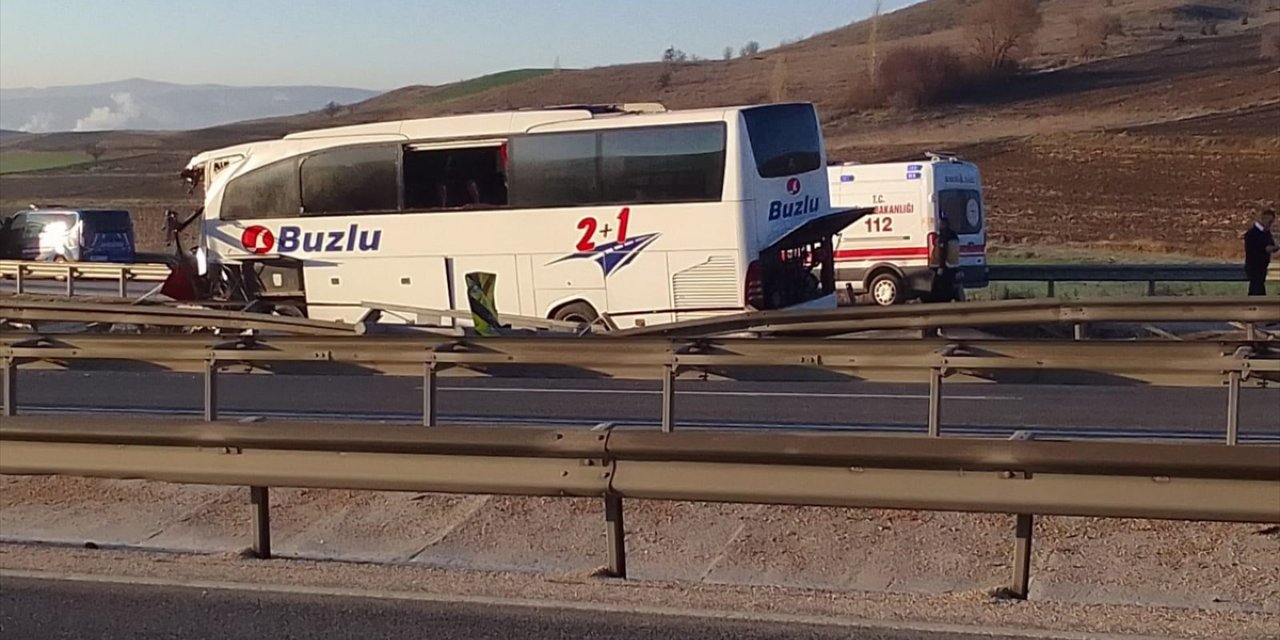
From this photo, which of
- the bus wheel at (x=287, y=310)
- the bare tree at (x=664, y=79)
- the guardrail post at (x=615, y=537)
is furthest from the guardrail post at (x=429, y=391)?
the bare tree at (x=664, y=79)

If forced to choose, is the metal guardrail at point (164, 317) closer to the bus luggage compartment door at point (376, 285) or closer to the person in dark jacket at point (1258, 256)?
the bus luggage compartment door at point (376, 285)

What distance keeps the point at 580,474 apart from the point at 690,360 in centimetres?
379

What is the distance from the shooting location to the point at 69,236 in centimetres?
3859

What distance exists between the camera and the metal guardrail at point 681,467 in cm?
606

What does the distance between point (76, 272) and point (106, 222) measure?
19.7ft

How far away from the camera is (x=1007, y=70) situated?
89.6 meters

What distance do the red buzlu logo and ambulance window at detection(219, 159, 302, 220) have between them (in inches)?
6.4

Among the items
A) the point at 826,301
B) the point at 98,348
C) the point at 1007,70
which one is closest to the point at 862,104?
the point at 1007,70

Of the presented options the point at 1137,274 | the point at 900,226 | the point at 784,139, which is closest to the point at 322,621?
the point at 784,139

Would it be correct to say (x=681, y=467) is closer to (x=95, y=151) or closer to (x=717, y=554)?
(x=717, y=554)

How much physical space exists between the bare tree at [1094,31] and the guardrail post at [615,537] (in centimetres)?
9473

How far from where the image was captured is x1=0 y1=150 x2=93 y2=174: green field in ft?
296

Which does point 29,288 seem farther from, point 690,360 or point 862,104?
point 862,104

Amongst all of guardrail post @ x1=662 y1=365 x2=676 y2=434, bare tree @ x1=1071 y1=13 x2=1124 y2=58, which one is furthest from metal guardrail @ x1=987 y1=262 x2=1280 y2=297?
bare tree @ x1=1071 y1=13 x2=1124 y2=58
